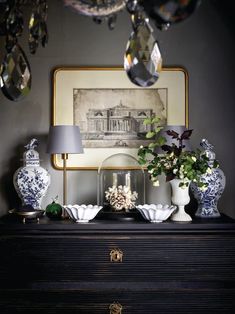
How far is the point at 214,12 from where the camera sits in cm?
362

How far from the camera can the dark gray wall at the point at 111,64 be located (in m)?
3.62

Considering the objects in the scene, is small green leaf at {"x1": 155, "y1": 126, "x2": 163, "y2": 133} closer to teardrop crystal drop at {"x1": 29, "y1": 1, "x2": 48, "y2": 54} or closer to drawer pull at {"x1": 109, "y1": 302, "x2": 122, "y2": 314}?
drawer pull at {"x1": 109, "y1": 302, "x2": 122, "y2": 314}

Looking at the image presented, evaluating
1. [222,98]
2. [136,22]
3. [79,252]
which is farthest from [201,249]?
[136,22]

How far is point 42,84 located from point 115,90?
1.75ft

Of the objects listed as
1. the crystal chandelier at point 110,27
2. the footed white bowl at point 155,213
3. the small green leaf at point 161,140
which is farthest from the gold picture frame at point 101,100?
the crystal chandelier at point 110,27

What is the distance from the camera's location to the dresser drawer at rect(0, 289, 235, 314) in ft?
9.82

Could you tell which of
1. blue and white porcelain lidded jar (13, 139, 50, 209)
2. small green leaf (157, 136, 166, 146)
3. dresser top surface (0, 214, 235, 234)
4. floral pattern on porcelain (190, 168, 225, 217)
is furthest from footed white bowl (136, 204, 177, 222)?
blue and white porcelain lidded jar (13, 139, 50, 209)

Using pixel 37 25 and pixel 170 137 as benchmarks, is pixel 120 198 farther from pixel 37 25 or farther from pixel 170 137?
pixel 37 25

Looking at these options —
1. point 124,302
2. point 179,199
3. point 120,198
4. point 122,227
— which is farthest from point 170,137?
point 124,302

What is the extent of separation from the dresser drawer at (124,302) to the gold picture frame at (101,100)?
37.9 inches

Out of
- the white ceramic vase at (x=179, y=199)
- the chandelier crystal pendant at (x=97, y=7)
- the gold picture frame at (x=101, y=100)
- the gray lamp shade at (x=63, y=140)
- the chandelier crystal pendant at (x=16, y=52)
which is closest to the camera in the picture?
the chandelier crystal pendant at (x=97, y=7)

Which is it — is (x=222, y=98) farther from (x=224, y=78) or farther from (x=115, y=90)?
(x=115, y=90)

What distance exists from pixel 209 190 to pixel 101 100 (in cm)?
101

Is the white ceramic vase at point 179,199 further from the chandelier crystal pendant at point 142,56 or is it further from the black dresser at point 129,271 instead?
the chandelier crystal pendant at point 142,56
